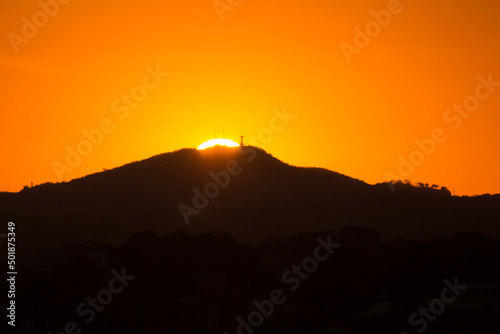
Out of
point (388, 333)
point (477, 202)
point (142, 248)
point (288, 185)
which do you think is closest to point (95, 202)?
point (288, 185)

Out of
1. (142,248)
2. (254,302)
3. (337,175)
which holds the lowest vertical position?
(254,302)

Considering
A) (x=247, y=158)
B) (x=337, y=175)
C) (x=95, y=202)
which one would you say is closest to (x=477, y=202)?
(x=337, y=175)

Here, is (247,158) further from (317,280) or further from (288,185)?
(317,280)

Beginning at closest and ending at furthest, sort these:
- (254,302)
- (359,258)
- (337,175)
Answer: (254,302), (359,258), (337,175)

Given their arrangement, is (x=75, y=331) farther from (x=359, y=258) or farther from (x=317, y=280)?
(x=359, y=258)

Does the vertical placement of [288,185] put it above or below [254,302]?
above

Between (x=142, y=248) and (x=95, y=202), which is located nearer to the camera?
(x=142, y=248)

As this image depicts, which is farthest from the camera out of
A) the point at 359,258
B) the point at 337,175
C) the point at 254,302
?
the point at 337,175
